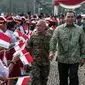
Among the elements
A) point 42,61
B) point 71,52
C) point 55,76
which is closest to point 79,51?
point 71,52

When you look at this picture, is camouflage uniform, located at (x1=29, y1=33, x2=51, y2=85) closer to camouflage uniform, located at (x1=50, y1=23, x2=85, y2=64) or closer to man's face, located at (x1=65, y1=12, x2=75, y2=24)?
camouflage uniform, located at (x1=50, y1=23, x2=85, y2=64)

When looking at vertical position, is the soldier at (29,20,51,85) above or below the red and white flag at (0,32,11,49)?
below

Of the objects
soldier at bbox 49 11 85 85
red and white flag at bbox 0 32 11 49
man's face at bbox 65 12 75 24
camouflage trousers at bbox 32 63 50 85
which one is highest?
man's face at bbox 65 12 75 24

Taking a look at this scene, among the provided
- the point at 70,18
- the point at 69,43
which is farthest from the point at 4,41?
the point at 70,18

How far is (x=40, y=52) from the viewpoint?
24.4ft

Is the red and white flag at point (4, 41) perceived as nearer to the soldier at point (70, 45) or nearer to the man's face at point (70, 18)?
the soldier at point (70, 45)

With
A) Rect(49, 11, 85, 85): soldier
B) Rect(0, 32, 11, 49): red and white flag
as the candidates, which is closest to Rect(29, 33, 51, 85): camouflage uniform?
Rect(49, 11, 85, 85): soldier

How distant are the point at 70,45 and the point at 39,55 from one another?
0.81 metres

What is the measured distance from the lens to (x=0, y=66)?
15.9ft

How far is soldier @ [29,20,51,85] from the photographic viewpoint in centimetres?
741

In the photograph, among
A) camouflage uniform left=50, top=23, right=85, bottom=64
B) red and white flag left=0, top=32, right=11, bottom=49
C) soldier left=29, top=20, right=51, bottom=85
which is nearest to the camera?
red and white flag left=0, top=32, right=11, bottom=49

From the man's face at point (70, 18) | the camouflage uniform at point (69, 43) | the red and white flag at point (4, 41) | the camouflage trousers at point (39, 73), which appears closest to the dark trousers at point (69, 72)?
the camouflage uniform at point (69, 43)

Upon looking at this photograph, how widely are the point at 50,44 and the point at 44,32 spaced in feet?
1.56

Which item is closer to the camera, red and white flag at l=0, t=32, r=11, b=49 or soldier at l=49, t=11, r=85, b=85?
red and white flag at l=0, t=32, r=11, b=49
